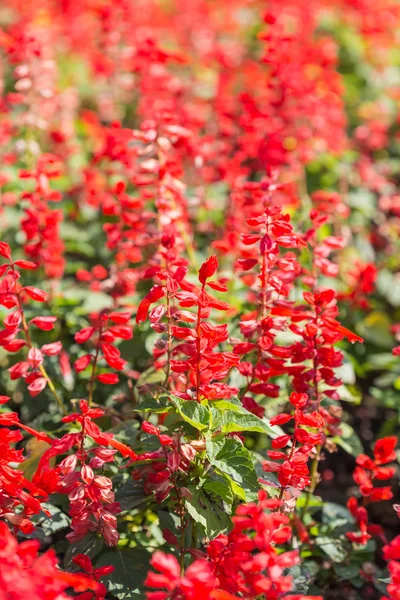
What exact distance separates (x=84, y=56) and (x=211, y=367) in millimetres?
5055

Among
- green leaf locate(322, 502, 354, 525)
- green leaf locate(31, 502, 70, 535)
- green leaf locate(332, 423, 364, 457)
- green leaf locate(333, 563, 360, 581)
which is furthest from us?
green leaf locate(332, 423, 364, 457)

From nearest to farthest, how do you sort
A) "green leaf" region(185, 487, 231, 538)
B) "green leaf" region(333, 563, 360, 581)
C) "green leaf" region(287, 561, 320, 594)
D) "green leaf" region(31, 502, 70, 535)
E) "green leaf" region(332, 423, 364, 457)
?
1. "green leaf" region(185, 487, 231, 538)
2. "green leaf" region(287, 561, 320, 594)
3. "green leaf" region(31, 502, 70, 535)
4. "green leaf" region(333, 563, 360, 581)
5. "green leaf" region(332, 423, 364, 457)

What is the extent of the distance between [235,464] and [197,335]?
0.38 meters

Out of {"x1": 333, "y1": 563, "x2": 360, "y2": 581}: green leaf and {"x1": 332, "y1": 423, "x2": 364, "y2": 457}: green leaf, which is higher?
{"x1": 332, "y1": 423, "x2": 364, "y2": 457}: green leaf

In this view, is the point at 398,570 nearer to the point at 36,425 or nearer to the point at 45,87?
the point at 36,425

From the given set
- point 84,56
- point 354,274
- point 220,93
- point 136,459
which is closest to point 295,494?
point 136,459

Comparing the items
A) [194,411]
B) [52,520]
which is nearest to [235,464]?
[194,411]

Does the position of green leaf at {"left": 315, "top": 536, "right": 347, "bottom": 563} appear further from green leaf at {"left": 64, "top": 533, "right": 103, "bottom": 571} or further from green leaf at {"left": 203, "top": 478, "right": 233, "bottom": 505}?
green leaf at {"left": 64, "top": 533, "right": 103, "bottom": 571}

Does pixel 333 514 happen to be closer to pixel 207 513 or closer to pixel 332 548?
pixel 332 548

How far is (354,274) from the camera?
150 inches

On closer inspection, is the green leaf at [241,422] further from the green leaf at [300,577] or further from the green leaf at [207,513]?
the green leaf at [300,577]

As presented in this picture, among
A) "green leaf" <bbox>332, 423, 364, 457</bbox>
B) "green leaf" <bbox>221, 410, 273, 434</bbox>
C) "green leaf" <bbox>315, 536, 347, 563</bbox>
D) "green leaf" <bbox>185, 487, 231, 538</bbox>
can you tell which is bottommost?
"green leaf" <bbox>315, 536, 347, 563</bbox>

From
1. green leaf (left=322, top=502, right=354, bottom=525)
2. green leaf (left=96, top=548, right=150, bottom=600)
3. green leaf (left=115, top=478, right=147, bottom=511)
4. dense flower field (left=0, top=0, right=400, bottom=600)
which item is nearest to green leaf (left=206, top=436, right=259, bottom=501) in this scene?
dense flower field (left=0, top=0, right=400, bottom=600)

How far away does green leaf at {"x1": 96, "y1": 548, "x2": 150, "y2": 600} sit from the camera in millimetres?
2211
